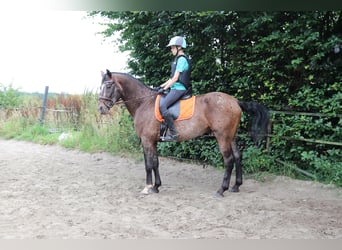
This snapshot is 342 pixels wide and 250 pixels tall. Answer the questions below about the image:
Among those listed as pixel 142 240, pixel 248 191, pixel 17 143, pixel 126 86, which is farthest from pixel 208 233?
pixel 17 143

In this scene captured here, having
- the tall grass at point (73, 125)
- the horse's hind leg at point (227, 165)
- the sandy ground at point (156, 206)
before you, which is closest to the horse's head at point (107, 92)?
the sandy ground at point (156, 206)

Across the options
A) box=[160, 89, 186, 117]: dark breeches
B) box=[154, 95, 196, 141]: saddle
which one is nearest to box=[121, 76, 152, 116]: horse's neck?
box=[154, 95, 196, 141]: saddle

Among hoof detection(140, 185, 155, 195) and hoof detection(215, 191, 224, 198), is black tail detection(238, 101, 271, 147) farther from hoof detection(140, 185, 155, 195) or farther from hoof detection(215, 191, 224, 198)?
hoof detection(140, 185, 155, 195)

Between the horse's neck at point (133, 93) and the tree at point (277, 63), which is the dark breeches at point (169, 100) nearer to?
the horse's neck at point (133, 93)

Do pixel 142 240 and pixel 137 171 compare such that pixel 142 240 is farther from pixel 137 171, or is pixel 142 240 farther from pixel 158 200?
pixel 137 171

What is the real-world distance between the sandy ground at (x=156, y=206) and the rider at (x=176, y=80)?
97cm

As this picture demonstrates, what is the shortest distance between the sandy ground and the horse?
40 cm

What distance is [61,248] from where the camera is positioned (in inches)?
103

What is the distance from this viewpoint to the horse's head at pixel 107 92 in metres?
4.35

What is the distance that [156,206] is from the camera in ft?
12.5

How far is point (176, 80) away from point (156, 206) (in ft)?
4.83

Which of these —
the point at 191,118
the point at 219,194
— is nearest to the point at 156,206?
the point at 219,194

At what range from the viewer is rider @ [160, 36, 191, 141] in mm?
4148

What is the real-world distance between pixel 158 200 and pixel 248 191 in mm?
1214
